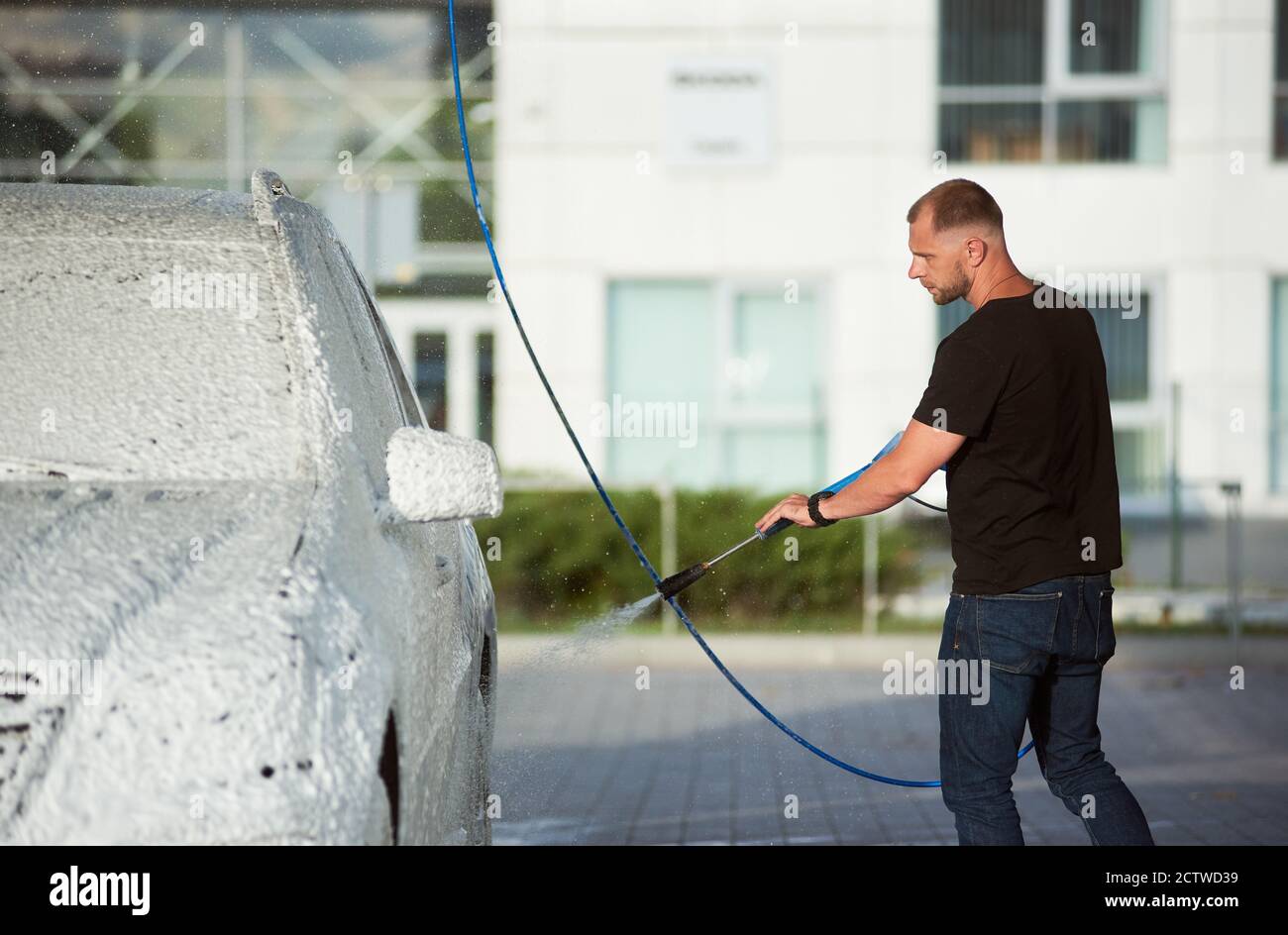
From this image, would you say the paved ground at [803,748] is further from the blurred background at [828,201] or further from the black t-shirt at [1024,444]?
the blurred background at [828,201]

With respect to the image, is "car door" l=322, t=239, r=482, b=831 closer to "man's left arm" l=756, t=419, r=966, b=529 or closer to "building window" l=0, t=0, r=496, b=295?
"man's left arm" l=756, t=419, r=966, b=529

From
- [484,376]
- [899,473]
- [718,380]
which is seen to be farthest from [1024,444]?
[484,376]

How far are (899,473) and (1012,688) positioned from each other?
58 cm

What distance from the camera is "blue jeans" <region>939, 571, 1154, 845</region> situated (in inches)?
161

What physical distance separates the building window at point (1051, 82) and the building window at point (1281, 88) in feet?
4.11

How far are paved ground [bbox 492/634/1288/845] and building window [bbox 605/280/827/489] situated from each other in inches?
220

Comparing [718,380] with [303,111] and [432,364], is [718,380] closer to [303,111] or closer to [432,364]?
[432,364]

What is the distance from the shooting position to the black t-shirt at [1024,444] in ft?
13.4

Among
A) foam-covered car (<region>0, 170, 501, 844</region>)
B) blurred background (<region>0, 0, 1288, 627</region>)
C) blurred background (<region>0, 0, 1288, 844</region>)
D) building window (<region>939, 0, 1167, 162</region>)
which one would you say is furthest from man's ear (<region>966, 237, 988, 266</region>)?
building window (<region>939, 0, 1167, 162</region>)

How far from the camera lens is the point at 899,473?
420 centimetres

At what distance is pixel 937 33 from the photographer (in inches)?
710

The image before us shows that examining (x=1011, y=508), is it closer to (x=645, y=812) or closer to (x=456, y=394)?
(x=645, y=812)

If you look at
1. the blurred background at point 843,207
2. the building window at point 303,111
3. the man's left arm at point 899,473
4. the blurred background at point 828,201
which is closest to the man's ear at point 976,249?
the man's left arm at point 899,473
